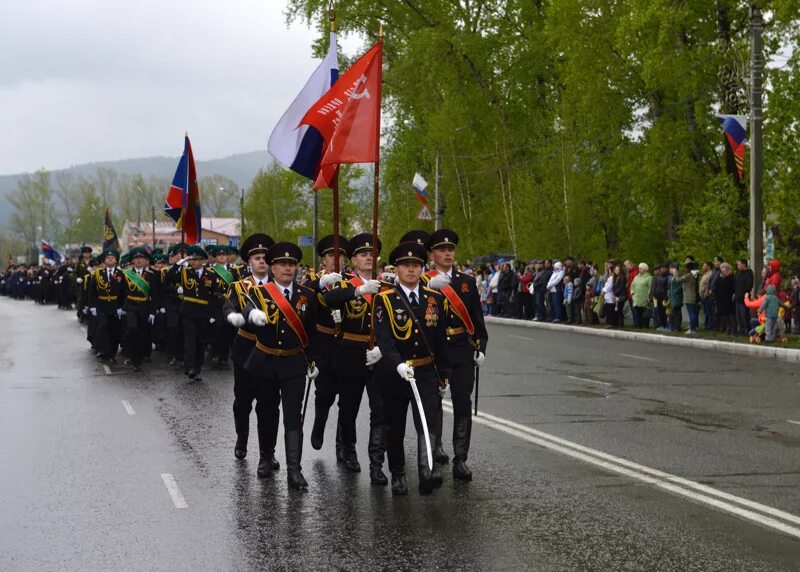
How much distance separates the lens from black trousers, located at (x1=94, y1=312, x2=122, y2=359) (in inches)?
831

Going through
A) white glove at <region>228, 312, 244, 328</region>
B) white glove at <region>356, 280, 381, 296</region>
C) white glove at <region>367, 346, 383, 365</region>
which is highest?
white glove at <region>356, 280, 381, 296</region>

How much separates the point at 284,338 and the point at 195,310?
28.2ft

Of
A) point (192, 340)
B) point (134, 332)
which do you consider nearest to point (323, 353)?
point (192, 340)

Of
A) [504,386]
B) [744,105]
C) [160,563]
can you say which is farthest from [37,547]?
[744,105]

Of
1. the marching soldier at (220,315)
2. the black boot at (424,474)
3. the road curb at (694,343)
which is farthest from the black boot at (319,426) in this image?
the road curb at (694,343)

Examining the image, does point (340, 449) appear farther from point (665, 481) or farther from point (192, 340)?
point (192, 340)

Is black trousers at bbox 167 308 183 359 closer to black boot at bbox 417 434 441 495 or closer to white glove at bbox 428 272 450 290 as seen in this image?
white glove at bbox 428 272 450 290

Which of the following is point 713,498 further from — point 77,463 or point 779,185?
point 779,185

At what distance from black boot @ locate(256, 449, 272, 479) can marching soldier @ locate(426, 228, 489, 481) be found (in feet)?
4.64

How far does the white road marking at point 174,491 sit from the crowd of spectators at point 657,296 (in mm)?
16732

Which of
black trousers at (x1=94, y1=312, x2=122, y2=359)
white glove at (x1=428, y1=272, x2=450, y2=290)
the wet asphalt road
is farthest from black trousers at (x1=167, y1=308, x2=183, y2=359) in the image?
white glove at (x1=428, y1=272, x2=450, y2=290)

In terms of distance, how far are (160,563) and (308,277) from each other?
382cm

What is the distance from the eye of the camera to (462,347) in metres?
9.73

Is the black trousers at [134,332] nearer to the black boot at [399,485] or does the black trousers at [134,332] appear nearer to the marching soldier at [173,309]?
the marching soldier at [173,309]
